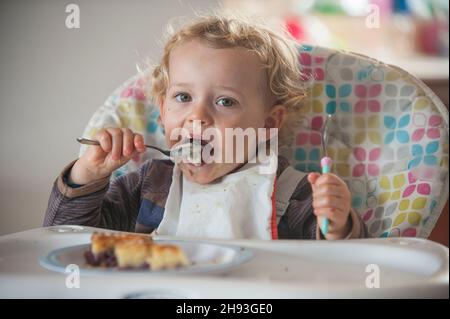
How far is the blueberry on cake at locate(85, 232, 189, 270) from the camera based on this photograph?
0.72m

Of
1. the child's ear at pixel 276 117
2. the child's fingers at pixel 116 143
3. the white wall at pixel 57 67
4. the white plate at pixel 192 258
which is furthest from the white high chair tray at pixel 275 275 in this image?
the white wall at pixel 57 67

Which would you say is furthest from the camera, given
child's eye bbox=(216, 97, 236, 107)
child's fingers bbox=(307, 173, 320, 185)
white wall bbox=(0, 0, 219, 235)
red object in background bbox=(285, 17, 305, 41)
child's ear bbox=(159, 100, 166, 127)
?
red object in background bbox=(285, 17, 305, 41)

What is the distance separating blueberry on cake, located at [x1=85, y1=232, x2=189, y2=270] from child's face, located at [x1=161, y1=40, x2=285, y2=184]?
1.17 ft

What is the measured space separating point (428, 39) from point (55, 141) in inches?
53.9

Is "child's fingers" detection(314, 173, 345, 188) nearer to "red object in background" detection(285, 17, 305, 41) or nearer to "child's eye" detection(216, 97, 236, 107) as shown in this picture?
"child's eye" detection(216, 97, 236, 107)

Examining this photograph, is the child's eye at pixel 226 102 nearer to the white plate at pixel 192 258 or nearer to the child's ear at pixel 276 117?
the child's ear at pixel 276 117

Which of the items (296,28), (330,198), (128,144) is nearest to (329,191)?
(330,198)

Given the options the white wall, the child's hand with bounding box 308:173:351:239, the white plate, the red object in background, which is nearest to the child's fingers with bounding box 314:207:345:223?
the child's hand with bounding box 308:173:351:239

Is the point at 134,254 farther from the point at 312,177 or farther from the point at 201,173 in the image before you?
the point at 201,173

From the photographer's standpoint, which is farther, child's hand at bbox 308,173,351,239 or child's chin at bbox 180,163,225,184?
child's chin at bbox 180,163,225,184

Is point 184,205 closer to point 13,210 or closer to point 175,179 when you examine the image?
point 175,179

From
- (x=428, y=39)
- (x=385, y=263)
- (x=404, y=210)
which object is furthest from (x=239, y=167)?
(x=428, y=39)

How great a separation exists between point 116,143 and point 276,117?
0.35m

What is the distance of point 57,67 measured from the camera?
1832 mm
